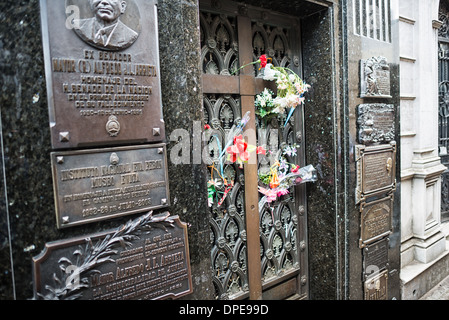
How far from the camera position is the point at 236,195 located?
2.97 m

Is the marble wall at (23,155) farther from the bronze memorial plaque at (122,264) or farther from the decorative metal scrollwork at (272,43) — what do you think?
the decorative metal scrollwork at (272,43)

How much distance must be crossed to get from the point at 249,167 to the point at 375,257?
1857mm

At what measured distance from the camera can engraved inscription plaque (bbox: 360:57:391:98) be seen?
128 inches

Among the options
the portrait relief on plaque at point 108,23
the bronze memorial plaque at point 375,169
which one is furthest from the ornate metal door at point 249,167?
the portrait relief on plaque at point 108,23

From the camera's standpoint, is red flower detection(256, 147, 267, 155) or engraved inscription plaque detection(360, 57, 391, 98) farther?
engraved inscription plaque detection(360, 57, 391, 98)

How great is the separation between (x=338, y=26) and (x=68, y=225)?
9.54ft

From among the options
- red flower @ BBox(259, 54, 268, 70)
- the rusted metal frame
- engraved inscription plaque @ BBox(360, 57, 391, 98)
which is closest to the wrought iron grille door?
engraved inscription plaque @ BBox(360, 57, 391, 98)

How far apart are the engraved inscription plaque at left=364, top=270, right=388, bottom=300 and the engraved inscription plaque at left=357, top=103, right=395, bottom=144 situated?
1512 millimetres

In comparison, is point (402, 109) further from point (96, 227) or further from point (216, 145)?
point (96, 227)

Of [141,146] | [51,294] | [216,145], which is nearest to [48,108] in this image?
[141,146]

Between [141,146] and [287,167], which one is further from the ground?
[141,146]

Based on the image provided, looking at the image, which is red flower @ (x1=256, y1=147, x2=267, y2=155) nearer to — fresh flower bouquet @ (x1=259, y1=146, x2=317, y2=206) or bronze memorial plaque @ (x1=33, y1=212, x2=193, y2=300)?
fresh flower bouquet @ (x1=259, y1=146, x2=317, y2=206)

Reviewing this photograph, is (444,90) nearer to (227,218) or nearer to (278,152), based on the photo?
(278,152)

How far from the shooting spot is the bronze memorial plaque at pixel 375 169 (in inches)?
130
